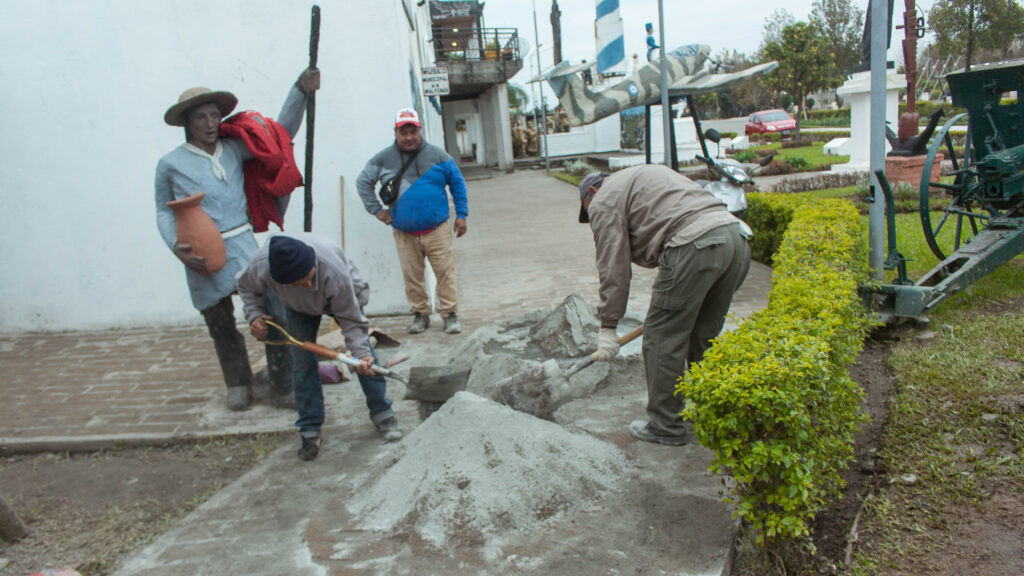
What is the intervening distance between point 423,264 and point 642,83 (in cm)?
1351

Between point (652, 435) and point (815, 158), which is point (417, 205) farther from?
point (815, 158)

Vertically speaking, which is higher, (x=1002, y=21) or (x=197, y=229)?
(x=1002, y=21)

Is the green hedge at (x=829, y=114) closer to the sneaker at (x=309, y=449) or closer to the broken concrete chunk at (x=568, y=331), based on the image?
the broken concrete chunk at (x=568, y=331)

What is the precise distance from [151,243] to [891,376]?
6141mm

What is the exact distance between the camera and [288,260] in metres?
3.61

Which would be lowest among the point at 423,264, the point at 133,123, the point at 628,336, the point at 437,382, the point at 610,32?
the point at 437,382

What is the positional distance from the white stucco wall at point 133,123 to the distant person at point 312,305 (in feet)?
8.85

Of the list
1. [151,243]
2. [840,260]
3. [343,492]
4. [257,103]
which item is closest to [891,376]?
[840,260]

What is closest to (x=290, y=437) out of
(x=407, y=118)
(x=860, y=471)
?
(x=407, y=118)

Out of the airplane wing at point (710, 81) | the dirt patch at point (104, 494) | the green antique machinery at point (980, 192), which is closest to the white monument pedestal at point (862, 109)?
the airplane wing at point (710, 81)

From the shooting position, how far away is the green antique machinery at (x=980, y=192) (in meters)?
5.07

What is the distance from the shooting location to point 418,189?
626 cm

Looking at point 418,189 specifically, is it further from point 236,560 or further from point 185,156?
point 236,560

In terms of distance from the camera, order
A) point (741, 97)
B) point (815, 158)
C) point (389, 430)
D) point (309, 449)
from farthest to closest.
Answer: point (741, 97) < point (815, 158) < point (389, 430) < point (309, 449)
